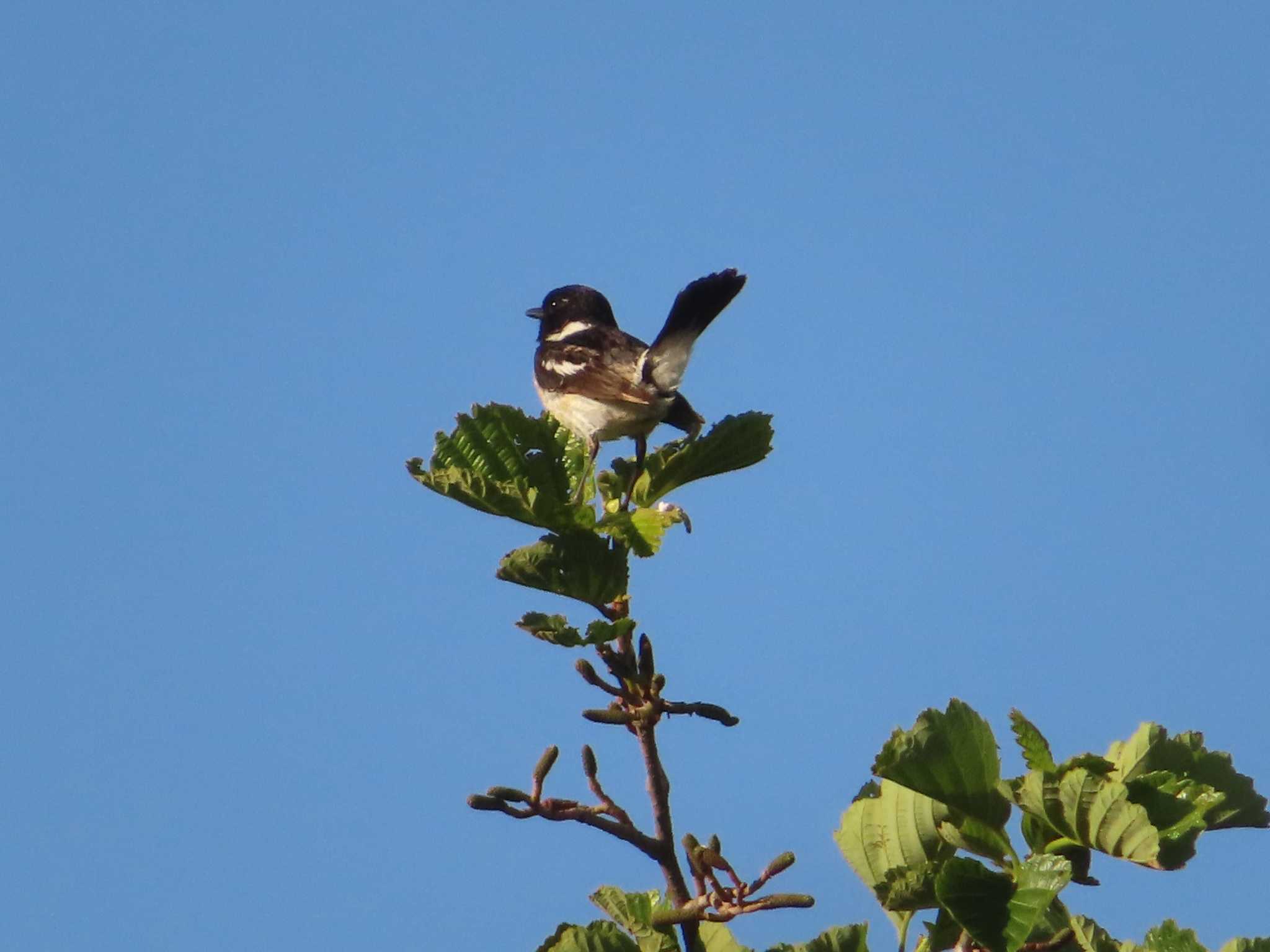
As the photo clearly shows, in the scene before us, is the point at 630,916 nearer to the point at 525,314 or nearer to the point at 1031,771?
the point at 1031,771

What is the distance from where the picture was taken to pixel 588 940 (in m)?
2.32

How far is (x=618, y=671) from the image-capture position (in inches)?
95.7

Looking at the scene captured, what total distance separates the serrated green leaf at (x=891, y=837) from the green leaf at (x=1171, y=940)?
1.16ft

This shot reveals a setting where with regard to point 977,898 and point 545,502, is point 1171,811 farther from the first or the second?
point 545,502

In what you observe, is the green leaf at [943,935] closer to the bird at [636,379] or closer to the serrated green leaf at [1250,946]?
the serrated green leaf at [1250,946]

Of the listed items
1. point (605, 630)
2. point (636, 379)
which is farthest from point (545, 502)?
point (636, 379)

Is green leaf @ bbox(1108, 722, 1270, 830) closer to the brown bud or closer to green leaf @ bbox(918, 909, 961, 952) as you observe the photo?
green leaf @ bbox(918, 909, 961, 952)

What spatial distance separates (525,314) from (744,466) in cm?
549

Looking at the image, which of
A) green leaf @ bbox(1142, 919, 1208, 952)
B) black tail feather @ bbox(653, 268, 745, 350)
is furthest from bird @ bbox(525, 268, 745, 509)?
green leaf @ bbox(1142, 919, 1208, 952)

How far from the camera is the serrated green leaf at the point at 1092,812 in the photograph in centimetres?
208

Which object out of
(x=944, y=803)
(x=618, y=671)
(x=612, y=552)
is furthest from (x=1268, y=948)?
(x=612, y=552)

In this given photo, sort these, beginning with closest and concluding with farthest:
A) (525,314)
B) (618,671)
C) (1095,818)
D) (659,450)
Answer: (1095,818)
(618,671)
(659,450)
(525,314)

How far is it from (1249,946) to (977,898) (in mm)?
469

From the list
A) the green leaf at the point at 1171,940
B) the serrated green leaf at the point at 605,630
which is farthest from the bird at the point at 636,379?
the green leaf at the point at 1171,940
